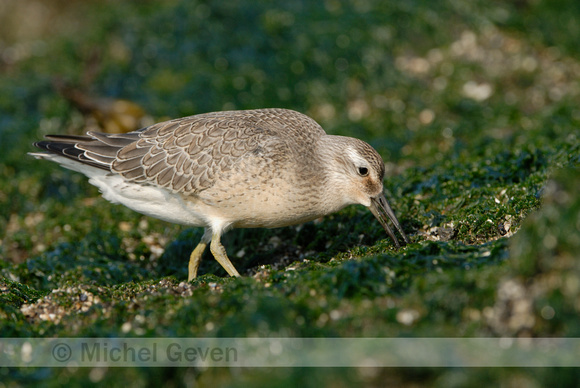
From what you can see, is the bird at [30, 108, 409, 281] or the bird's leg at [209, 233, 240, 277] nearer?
the bird at [30, 108, 409, 281]

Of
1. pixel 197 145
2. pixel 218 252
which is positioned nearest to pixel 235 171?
pixel 197 145

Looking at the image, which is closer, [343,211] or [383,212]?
[383,212]

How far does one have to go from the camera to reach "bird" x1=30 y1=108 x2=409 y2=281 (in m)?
6.35

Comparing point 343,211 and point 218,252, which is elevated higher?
point 343,211

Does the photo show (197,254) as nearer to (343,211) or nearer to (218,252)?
(218,252)

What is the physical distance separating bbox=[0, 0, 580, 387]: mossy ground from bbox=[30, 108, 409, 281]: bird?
1.90ft

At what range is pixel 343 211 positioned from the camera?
24.9ft

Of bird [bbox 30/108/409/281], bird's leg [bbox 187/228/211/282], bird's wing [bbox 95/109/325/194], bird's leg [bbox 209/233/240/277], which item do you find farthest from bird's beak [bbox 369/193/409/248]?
bird's leg [bbox 187/228/211/282]

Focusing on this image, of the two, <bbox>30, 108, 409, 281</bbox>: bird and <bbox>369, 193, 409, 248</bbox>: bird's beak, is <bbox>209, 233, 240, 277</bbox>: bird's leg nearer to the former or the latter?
<bbox>30, 108, 409, 281</bbox>: bird

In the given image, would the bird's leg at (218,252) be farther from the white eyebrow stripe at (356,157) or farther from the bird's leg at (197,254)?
the white eyebrow stripe at (356,157)

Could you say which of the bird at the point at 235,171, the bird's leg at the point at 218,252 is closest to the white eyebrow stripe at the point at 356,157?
the bird at the point at 235,171

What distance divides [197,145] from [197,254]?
1.28 meters

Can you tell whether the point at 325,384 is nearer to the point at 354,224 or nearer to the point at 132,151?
the point at 354,224

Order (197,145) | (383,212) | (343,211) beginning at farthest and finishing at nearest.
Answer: (343,211) < (197,145) < (383,212)
